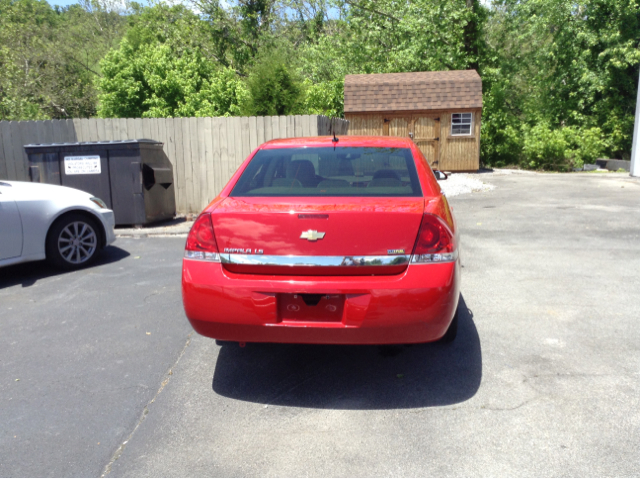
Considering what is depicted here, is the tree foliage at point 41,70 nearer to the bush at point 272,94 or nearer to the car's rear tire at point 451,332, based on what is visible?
the bush at point 272,94

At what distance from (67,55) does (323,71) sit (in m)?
17.3

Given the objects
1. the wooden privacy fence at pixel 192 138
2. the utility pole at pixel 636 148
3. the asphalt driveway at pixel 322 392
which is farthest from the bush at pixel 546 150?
the asphalt driveway at pixel 322 392

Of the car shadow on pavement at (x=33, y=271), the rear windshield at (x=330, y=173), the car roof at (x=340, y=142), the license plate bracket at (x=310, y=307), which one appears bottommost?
the car shadow on pavement at (x=33, y=271)

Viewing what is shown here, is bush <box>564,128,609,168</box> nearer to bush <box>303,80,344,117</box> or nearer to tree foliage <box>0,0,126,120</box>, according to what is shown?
bush <box>303,80,344,117</box>

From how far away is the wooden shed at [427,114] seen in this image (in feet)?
71.4

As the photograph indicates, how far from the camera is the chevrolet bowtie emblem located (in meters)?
3.23

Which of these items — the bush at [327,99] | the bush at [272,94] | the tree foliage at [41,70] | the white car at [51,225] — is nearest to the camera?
the white car at [51,225]

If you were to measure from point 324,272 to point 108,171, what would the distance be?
738 cm

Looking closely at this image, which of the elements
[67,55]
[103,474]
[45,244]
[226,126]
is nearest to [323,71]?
[67,55]

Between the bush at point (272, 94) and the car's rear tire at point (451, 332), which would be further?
the bush at point (272, 94)

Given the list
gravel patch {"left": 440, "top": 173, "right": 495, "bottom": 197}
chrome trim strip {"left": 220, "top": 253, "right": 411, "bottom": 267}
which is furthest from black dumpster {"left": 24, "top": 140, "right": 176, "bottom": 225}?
gravel patch {"left": 440, "top": 173, "right": 495, "bottom": 197}

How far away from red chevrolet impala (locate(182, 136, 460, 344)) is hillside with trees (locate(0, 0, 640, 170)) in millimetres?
12942

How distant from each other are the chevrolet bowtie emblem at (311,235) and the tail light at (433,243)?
1.83 feet

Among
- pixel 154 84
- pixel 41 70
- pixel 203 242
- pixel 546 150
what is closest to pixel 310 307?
pixel 203 242
